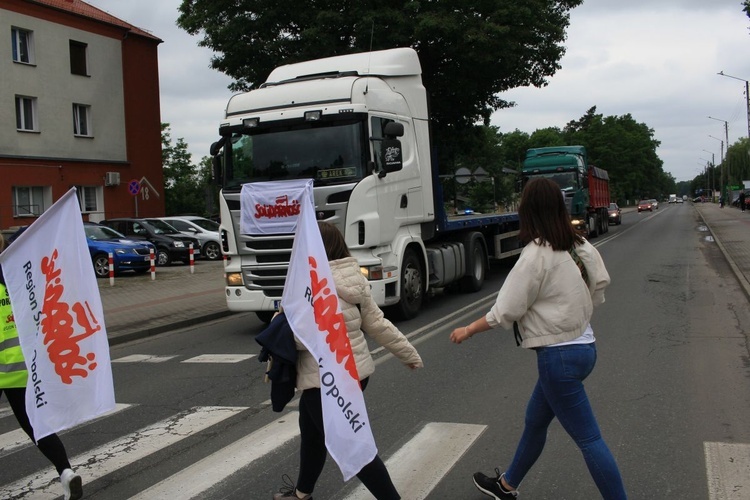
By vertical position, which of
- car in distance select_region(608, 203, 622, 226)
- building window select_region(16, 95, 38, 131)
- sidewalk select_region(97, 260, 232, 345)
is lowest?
sidewalk select_region(97, 260, 232, 345)

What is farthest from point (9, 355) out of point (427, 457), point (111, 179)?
point (111, 179)

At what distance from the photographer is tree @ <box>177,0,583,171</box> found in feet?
72.4

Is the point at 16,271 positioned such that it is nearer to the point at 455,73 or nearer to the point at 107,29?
the point at 455,73

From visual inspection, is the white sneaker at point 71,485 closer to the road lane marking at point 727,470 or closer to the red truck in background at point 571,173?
the road lane marking at point 727,470

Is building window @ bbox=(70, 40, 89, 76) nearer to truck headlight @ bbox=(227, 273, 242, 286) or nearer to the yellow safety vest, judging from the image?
truck headlight @ bbox=(227, 273, 242, 286)

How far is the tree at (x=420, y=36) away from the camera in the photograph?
22.1 meters

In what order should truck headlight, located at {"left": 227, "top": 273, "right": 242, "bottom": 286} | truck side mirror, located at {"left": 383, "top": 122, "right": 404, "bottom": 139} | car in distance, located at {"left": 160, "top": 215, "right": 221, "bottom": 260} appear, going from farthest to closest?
car in distance, located at {"left": 160, "top": 215, "right": 221, "bottom": 260}, truck headlight, located at {"left": 227, "top": 273, "right": 242, "bottom": 286}, truck side mirror, located at {"left": 383, "top": 122, "right": 404, "bottom": 139}

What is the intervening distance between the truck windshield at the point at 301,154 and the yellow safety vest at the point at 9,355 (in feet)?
18.0

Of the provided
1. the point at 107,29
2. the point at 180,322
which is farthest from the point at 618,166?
the point at 180,322

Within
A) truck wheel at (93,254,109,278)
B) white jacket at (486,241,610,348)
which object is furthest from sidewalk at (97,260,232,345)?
white jacket at (486,241,610,348)

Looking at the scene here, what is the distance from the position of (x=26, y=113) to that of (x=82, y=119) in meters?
2.93

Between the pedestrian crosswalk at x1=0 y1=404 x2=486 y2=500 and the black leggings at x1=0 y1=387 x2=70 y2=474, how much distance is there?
33cm

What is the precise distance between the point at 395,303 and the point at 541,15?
16922 mm

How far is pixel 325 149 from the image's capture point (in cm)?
970
